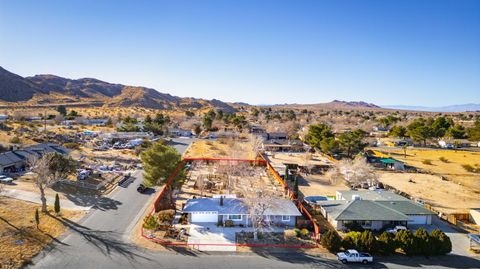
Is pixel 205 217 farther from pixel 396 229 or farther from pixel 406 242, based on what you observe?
pixel 396 229

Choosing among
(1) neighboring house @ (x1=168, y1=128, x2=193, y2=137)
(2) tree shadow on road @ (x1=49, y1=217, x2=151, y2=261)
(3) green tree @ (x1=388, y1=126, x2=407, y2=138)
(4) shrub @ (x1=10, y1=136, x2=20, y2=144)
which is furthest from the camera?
(1) neighboring house @ (x1=168, y1=128, x2=193, y2=137)

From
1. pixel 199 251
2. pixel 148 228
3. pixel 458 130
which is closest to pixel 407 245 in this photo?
pixel 199 251

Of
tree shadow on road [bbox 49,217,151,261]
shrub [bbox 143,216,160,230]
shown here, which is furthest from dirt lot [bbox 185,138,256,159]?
tree shadow on road [bbox 49,217,151,261]

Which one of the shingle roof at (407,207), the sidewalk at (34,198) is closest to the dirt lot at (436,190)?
the shingle roof at (407,207)

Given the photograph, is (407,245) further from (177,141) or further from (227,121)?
(227,121)

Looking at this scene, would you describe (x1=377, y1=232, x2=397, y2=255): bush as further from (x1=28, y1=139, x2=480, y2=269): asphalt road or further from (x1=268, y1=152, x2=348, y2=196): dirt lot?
(x1=268, y1=152, x2=348, y2=196): dirt lot

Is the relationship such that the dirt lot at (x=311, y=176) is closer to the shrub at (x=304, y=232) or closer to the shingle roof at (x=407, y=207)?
the shingle roof at (x=407, y=207)

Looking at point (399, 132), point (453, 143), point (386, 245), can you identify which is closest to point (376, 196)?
point (386, 245)
